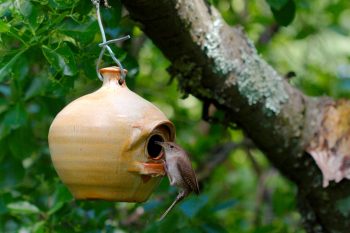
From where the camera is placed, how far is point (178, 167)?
6.91ft

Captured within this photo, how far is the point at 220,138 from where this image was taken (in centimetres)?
379

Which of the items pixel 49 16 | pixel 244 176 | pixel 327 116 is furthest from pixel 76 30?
pixel 244 176

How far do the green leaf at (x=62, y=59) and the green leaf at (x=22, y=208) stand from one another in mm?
778

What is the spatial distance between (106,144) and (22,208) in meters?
0.97

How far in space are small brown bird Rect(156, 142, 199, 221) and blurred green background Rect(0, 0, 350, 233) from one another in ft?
1.11

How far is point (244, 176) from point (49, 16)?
279 cm

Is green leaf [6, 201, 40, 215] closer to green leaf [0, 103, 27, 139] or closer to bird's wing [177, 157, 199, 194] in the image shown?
green leaf [0, 103, 27, 139]

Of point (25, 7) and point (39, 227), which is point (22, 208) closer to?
point (39, 227)

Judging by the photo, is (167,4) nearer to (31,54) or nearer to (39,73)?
(31,54)

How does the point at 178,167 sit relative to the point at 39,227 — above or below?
above

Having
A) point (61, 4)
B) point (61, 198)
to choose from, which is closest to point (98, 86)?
point (61, 198)

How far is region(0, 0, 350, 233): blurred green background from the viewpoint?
2.21m

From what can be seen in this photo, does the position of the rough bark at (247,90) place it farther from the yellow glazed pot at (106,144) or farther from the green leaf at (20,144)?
the green leaf at (20,144)

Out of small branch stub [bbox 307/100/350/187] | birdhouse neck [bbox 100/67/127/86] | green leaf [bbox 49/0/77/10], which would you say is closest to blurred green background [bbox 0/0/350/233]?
green leaf [bbox 49/0/77/10]
